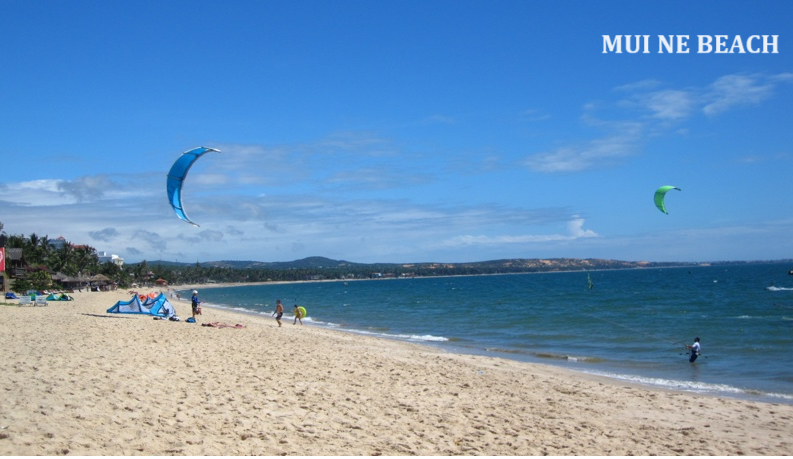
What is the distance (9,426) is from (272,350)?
296 inches

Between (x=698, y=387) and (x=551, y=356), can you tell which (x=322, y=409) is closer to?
(x=698, y=387)

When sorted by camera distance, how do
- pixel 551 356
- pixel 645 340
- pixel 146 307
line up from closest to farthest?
pixel 551 356
pixel 645 340
pixel 146 307

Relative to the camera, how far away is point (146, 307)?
68.3ft

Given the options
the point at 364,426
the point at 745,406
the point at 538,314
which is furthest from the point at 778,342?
the point at 364,426

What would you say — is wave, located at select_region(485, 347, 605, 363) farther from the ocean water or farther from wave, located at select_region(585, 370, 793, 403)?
wave, located at select_region(585, 370, 793, 403)

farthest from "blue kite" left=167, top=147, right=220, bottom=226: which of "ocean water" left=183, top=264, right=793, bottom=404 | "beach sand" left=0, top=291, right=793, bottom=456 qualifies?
"ocean water" left=183, top=264, right=793, bottom=404

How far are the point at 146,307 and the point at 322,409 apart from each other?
1544 centimetres

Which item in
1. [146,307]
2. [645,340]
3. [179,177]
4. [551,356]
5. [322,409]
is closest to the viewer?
[322,409]

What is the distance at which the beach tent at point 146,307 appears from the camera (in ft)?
66.6

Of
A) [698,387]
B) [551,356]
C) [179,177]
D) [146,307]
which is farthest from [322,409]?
[146,307]

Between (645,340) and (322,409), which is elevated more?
(322,409)

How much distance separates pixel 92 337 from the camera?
41.8ft

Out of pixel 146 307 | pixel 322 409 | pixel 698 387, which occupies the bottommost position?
pixel 698 387

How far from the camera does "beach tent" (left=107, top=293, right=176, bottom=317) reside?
2030 centimetres
